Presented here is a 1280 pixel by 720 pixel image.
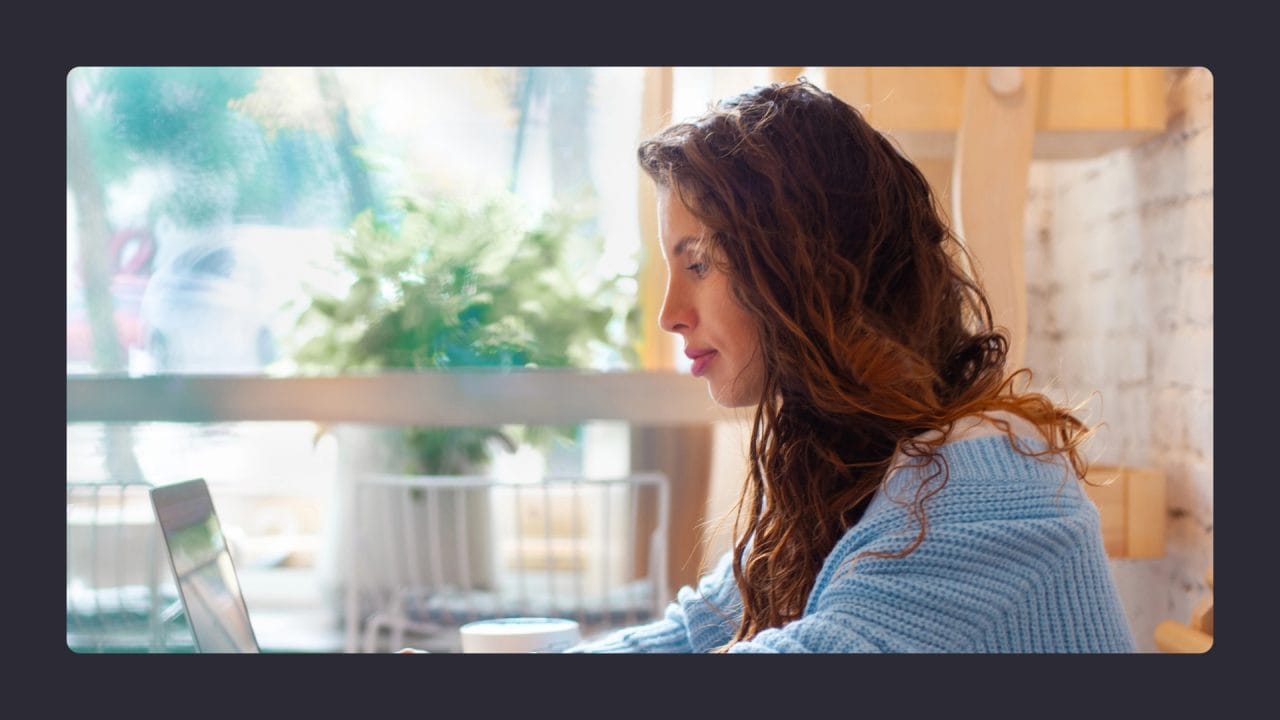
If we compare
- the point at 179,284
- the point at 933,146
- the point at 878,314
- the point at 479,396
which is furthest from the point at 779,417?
the point at 179,284

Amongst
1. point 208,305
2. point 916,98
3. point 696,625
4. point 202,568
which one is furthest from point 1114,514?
point 208,305

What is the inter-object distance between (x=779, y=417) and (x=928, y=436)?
0.45 feet

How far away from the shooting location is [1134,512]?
138 cm

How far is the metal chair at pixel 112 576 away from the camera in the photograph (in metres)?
1.90

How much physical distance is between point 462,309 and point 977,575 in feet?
5.28

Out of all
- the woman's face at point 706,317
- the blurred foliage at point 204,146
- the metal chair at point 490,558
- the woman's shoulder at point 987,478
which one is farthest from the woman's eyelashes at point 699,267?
the blurred foliage at point 204,146

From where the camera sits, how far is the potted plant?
212 centimetres

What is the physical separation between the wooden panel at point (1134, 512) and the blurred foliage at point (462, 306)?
0.97 m

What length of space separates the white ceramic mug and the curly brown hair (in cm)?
19

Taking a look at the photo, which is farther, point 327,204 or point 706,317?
point 327,204

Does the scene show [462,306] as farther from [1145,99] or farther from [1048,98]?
[1145,99]

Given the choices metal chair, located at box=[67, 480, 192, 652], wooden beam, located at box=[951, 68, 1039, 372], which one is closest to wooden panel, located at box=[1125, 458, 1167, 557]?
wooden beam, located at box=[951, 68, 1039, 372]

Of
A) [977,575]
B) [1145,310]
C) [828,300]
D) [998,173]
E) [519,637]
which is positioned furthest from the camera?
[1145,310]

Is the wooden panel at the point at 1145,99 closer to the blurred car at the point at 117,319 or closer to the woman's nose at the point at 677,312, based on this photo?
the woman's nose at the point at 677,312
